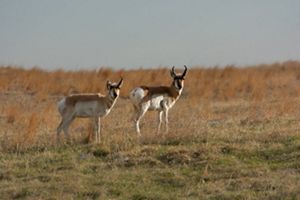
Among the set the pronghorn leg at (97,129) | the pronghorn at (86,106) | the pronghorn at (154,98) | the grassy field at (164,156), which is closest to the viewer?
the grassy field at (164,156)

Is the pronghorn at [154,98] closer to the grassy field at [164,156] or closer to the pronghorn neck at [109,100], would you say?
the grassy field at [164,156]

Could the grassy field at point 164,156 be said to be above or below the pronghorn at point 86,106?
below

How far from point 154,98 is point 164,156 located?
4682 mm

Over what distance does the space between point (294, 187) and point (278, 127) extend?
556 centimetres

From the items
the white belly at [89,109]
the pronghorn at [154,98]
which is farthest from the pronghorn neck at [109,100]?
the pronghorn at [154,98]

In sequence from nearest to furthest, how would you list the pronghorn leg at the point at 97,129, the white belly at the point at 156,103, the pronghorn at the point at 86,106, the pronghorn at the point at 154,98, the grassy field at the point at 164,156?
the grassy field at the point at 164,156 < the pronghorn leg at the point at 97,129 < the pronghorn at the point at 86,106 < the pronghorn at the point at 154,98 < the white belly at the point at 156,103

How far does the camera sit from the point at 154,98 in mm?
15852

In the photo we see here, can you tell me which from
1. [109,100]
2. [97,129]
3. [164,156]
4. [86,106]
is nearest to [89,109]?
[86,106]

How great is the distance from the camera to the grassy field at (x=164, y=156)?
9.30m

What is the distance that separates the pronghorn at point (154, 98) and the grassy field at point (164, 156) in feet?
1.83

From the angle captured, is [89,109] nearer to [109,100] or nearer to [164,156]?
[109,100]

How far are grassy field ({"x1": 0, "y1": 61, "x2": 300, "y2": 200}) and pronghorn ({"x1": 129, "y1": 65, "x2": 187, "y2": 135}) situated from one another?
559 mm

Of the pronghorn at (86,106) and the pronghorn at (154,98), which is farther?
the pronghorn at (154,98)

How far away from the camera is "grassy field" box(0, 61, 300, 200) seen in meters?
9.30
